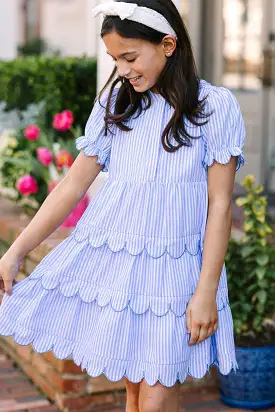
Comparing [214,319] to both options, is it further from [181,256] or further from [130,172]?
[130,172]

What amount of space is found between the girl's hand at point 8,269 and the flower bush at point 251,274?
1357mm

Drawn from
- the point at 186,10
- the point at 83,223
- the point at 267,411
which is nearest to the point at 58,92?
the point at 186,10

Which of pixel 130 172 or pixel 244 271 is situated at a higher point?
pixel 130 172

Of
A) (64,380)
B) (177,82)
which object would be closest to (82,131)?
(64,380)

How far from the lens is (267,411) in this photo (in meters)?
3.60

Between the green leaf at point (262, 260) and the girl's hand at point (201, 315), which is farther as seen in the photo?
the green leaf at point (262, 260)

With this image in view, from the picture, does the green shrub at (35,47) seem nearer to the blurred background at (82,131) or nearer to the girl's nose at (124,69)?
the blurred background at (82,131)

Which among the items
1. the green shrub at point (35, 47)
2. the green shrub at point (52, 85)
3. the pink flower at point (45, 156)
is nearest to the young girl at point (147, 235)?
the pink flower at point (45, 156)

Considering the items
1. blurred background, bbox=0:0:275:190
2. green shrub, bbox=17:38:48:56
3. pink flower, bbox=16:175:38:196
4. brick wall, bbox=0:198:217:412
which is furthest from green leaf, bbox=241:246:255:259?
green shrub, bbox=17:38:48:56

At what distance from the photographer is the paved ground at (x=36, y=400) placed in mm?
3674

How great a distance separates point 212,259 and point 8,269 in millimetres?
613

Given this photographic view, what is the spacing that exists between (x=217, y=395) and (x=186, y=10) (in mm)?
4798

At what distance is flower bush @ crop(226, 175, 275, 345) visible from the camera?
11.9ft

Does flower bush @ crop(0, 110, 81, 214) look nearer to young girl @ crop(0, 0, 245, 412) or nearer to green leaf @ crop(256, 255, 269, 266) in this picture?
green leaf @ crop(256, 255, 269, 266)
